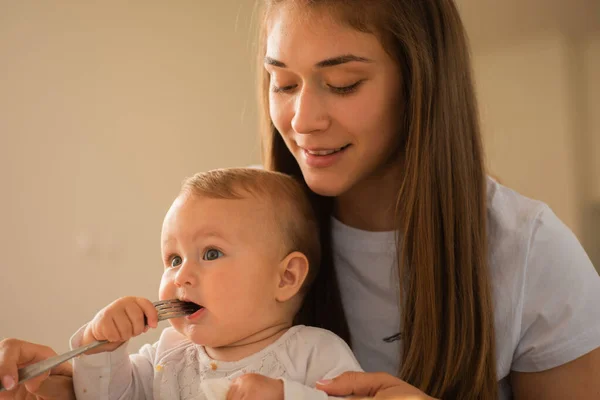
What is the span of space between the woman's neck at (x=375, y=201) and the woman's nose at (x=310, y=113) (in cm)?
25

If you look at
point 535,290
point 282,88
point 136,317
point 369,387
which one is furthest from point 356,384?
point 282,88

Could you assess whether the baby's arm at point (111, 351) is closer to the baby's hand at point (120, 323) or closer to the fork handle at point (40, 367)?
the baby's hand at point (120, 323)

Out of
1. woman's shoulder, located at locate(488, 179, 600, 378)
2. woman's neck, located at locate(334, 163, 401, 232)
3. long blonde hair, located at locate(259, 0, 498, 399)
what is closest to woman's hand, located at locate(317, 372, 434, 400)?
long blonde hair, located at locate(259, 0, 498, 399)

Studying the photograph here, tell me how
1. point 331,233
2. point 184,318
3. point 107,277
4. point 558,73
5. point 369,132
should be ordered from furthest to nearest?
point 107,277 < point 558,73 < point 331,233 < point 369,132 < point 184,318

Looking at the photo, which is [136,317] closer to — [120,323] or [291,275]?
[120,323]

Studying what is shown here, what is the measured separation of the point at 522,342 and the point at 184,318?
63cm

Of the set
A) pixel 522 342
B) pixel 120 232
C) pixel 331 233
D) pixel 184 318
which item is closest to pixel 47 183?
pixel 120 232

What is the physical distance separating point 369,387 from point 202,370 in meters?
0.27

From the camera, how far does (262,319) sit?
1.08 m

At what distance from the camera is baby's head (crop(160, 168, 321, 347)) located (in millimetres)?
1028

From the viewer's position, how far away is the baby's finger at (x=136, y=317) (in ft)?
3.24

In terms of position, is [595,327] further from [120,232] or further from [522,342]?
[120,232]

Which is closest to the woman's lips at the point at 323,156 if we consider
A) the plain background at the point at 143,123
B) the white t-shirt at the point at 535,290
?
the white t-shirt at the point at 535,290

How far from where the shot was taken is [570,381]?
47.1 inches
